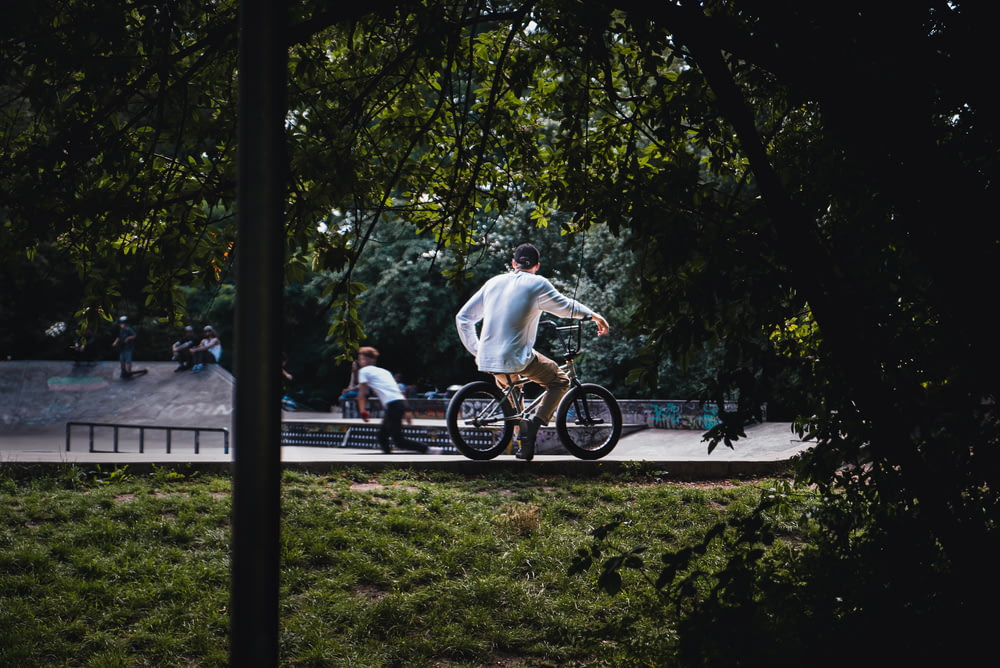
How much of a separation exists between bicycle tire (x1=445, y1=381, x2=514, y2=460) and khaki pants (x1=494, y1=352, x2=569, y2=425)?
0.83 ft

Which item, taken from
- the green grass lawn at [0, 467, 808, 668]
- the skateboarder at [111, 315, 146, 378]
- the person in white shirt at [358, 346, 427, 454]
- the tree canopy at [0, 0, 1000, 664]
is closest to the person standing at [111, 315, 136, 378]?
the skateboarder at [111, 315, 146, 378]

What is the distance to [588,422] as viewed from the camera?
872 cm

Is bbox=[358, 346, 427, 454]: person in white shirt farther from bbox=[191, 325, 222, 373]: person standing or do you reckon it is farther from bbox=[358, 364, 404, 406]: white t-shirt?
bbox=[191, 325, 222, 373]: person standing

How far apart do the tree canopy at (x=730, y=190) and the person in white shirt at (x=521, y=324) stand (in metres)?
2.55

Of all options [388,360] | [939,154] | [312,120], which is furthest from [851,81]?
[388,360]

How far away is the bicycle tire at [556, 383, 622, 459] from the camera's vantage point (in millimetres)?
8516

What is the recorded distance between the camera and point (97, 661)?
14.2 ft

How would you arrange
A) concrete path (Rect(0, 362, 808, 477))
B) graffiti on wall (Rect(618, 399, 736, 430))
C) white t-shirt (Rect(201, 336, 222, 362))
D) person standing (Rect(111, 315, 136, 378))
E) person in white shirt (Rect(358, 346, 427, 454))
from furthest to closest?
1. white t-shirt (Rect(201, 336, 222, 362))
2. person standing (Rect(111, 315, 136, 378))
3. graffiti on wall (Rect(618, 399, 736, 430))
4. concrete path (Rect(0, 362, 808, 477))
5. person in white shirt (Rect(358, 346, 427, 454))

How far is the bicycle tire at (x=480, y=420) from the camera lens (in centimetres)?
832

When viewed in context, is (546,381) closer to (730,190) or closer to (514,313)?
(514,313)

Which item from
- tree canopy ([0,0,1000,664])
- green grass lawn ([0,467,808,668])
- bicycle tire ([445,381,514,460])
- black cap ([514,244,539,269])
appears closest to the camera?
tree canopy ([0,0,1000,664])

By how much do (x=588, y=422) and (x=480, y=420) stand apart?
123 cm

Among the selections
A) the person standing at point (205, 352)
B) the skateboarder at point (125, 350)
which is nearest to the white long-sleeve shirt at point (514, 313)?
the skateboarder at point (125, 350)

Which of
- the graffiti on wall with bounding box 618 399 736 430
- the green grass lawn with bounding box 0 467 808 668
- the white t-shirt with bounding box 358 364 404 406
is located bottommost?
the green grass lawn with bounding box 0 467 808 668
